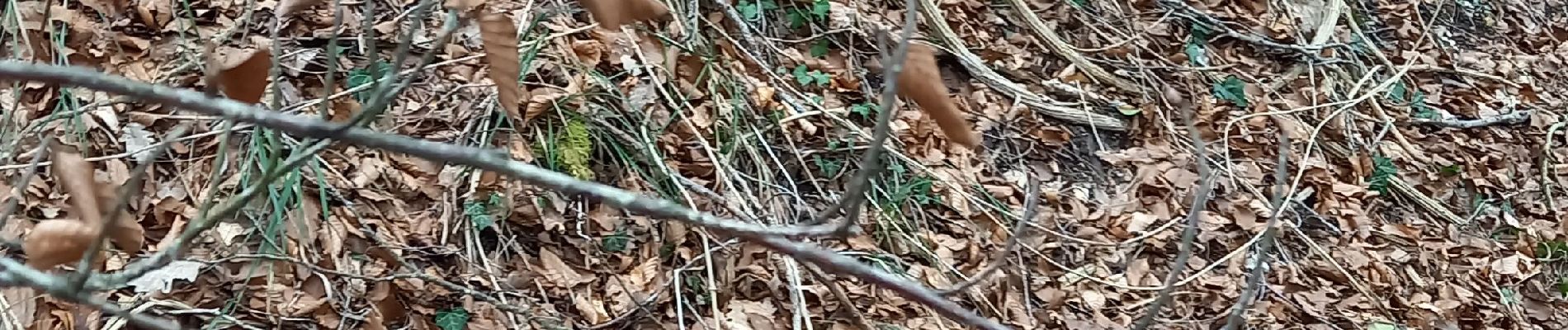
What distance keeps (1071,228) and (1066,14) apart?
616 mm

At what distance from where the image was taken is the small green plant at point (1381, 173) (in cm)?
210

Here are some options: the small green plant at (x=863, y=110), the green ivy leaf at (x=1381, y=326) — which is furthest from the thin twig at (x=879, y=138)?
the green ivy leaf at (x=1381, y=326)

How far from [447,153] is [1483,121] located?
247cm

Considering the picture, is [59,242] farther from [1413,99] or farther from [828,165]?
[1413,99]

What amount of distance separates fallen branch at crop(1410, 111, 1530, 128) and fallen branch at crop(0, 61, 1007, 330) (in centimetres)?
212

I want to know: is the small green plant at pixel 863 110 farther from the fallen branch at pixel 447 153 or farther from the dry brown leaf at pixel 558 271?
the fallen branch at pixel 447 153

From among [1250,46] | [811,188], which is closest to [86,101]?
[811,188]

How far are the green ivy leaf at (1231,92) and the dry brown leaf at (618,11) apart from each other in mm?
1762

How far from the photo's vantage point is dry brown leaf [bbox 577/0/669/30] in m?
0.67

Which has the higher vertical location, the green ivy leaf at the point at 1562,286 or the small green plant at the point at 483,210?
the small green plant at the point at 483,210

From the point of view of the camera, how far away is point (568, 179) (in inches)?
24.0

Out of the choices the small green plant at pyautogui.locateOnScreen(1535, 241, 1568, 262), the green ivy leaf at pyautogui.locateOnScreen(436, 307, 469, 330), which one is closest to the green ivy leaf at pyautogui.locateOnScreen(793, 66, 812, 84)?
the green ivy leaf at pyautogui.locateOnScreen(436, 307, 469, 330)

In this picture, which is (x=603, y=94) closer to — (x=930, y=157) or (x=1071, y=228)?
(x=930, y=157)

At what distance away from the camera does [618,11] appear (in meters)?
0.68
